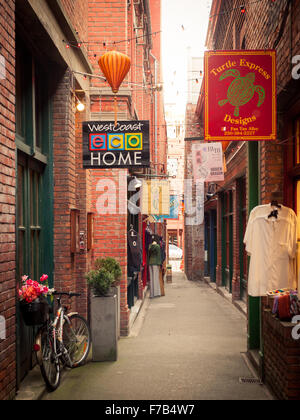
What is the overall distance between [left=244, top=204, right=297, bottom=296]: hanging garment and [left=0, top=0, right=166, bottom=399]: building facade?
288cm

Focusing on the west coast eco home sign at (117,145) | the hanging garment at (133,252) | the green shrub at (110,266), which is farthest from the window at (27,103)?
the hanging garment at (133,252)

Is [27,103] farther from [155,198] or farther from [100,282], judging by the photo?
[155,198]

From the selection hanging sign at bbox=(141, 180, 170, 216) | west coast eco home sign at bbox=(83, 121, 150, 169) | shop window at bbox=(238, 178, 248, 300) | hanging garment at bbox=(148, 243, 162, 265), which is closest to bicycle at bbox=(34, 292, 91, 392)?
west coast eco home sign at bbox=(83, 121, 150, 169)

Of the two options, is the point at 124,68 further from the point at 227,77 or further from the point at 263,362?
the point at 263,362

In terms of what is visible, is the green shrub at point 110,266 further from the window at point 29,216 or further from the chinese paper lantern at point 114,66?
the chinese paper lantern at point 114,66

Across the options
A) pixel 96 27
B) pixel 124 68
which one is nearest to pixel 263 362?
pixel 124 68

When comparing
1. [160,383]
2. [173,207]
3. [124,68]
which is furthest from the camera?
[173,207]

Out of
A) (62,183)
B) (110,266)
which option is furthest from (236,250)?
(62,183)

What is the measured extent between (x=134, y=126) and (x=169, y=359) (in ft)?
12.5

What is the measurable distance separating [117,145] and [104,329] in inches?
118

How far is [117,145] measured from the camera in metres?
7.55

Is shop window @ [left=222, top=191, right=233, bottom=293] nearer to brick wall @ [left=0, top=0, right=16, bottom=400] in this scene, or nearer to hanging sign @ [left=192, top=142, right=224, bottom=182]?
hanging sign @ [left=192, top=142, right=224, bottom=182]

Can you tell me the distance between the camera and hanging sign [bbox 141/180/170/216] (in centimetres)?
1342

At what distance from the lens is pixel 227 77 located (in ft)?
19.2
